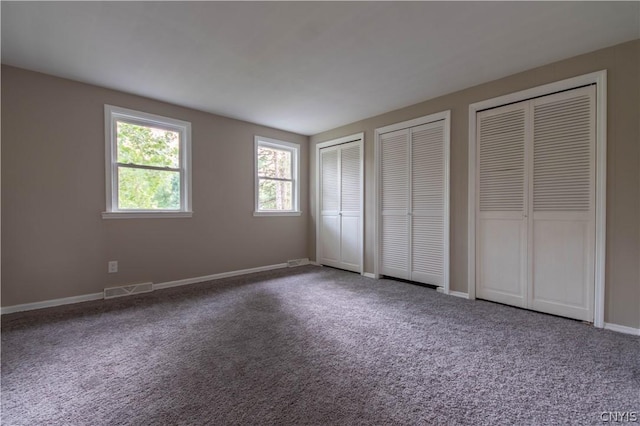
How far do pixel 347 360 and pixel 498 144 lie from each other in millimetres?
2803

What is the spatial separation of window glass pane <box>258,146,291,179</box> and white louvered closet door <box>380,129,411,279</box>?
1836mm

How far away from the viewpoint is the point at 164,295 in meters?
3.55

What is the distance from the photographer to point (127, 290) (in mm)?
3531

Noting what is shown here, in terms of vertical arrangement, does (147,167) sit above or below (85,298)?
above

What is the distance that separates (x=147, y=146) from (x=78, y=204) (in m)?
1.05

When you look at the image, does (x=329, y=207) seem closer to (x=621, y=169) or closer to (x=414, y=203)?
(x=414, y=203)

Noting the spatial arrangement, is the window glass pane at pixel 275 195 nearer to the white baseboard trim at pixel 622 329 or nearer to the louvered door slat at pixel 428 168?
the louvered door slat at pixel 428 168

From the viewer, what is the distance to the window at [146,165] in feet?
11.5

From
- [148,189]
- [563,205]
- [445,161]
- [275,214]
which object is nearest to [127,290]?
[148,189]

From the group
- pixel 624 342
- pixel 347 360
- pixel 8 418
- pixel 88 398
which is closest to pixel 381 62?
pixel 347 360

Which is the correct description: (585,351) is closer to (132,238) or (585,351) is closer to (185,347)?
(185,347)

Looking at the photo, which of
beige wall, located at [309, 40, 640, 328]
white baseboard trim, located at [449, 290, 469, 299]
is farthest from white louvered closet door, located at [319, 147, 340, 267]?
beige wall, located at [309, 40, 640, 328]

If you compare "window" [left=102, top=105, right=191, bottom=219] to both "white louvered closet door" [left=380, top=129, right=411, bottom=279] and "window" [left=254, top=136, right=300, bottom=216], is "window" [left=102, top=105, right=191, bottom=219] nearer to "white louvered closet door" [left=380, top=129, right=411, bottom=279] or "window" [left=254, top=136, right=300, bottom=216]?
"window" [left=254, top=136, right=300, bottom=216]

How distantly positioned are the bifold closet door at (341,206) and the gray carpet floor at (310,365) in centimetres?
172
